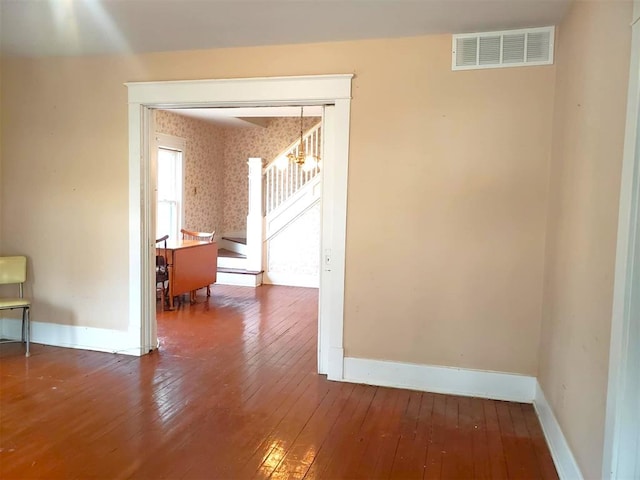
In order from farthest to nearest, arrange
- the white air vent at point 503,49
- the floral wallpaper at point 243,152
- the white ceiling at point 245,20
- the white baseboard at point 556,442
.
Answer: the floral wallpaper at point 243,152, the white air vent at point 503,49, the white ceiling at point 245,20, the white baseboard at point 556,442

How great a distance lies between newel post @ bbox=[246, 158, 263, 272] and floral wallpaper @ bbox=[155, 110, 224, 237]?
122 cm

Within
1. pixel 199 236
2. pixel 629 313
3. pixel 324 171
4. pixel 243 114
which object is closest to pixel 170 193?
pixel 199 236

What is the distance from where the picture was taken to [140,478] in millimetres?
2281

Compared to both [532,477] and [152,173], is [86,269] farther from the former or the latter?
[532,477]

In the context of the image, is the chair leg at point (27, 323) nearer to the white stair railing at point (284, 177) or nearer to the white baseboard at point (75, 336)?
the white baseboard at point (75, 336)

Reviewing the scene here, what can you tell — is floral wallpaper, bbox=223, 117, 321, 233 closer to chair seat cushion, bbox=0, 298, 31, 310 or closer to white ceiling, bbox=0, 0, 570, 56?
white ceiling, bbox=0, 0, 570, 56

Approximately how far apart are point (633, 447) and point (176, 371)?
118 inches

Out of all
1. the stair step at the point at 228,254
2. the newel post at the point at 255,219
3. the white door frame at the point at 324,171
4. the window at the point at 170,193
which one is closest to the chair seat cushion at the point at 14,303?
the white door frame at the point at 324,171

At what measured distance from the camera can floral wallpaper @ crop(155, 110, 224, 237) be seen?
779 centimetres

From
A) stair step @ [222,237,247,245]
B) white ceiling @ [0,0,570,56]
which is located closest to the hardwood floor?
white ceiling @ [0,0,570,56]

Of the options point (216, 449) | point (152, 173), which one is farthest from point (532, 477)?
point (152, 173)

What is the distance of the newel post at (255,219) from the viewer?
758 centimetres

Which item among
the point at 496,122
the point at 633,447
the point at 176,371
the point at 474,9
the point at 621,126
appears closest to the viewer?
the point at 633,447

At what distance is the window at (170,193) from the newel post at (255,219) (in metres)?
1.21
